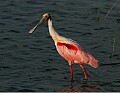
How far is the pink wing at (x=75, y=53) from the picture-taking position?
14.1 metres

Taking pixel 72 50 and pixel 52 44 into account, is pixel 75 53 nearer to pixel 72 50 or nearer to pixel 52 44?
pixel 72 50

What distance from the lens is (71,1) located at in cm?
2245

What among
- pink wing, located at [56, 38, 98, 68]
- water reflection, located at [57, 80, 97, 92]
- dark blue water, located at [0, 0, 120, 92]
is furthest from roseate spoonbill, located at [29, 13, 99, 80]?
dark blue water, located at [0, 0, 120, 92]

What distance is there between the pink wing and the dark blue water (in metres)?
0.55

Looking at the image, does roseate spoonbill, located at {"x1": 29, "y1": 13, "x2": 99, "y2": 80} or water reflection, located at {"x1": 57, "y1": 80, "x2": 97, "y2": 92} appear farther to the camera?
roseate spoonbill, located at {"x1": 29, "y1": 13, "x2": 99, "y2": 80}

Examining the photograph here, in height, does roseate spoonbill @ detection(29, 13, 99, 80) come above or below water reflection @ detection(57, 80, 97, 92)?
above

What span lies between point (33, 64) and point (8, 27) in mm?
3835

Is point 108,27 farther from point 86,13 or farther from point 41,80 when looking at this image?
point 41,80

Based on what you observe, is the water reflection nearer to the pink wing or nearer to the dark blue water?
the dark blue water

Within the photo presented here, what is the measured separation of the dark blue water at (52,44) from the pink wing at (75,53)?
55cm

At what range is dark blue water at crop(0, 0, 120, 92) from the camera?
1416cm

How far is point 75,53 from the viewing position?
1427 centimetres

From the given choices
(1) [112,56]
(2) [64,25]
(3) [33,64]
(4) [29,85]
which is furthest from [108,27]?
(4) [29,85]

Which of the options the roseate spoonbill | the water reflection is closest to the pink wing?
the roseate spoonbill
